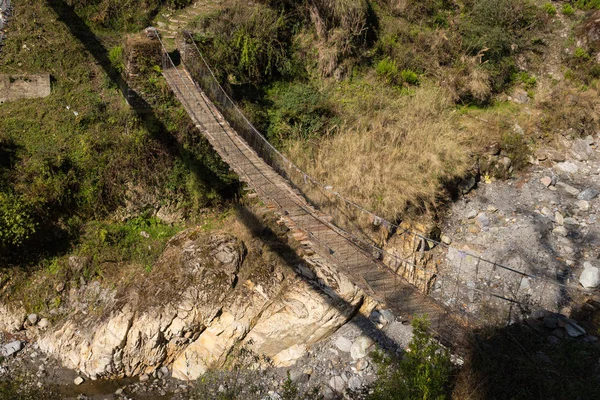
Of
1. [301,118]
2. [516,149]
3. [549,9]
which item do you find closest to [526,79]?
[516,149]

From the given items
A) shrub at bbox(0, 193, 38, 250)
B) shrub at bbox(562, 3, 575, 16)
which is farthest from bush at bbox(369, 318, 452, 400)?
shrub at bbox(562, 3, 575, 16)

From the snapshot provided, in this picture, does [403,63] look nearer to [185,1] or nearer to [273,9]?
[273,9]

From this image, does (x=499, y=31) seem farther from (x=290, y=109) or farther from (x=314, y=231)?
(x=314, y=231)

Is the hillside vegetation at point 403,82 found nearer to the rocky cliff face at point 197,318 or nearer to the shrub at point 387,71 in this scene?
the shrub at point 387,71

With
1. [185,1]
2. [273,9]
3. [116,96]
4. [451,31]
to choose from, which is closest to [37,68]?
[116,96]

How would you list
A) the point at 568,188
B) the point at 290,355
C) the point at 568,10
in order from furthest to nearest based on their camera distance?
the point at 568,10, the point at 568,188, the point at 290,355

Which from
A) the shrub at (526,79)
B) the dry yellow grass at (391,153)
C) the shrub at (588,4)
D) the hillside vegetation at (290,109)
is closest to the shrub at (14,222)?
the hillside vegetation at (290,109)

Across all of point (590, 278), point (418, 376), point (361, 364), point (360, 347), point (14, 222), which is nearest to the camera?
point (418, 376)
